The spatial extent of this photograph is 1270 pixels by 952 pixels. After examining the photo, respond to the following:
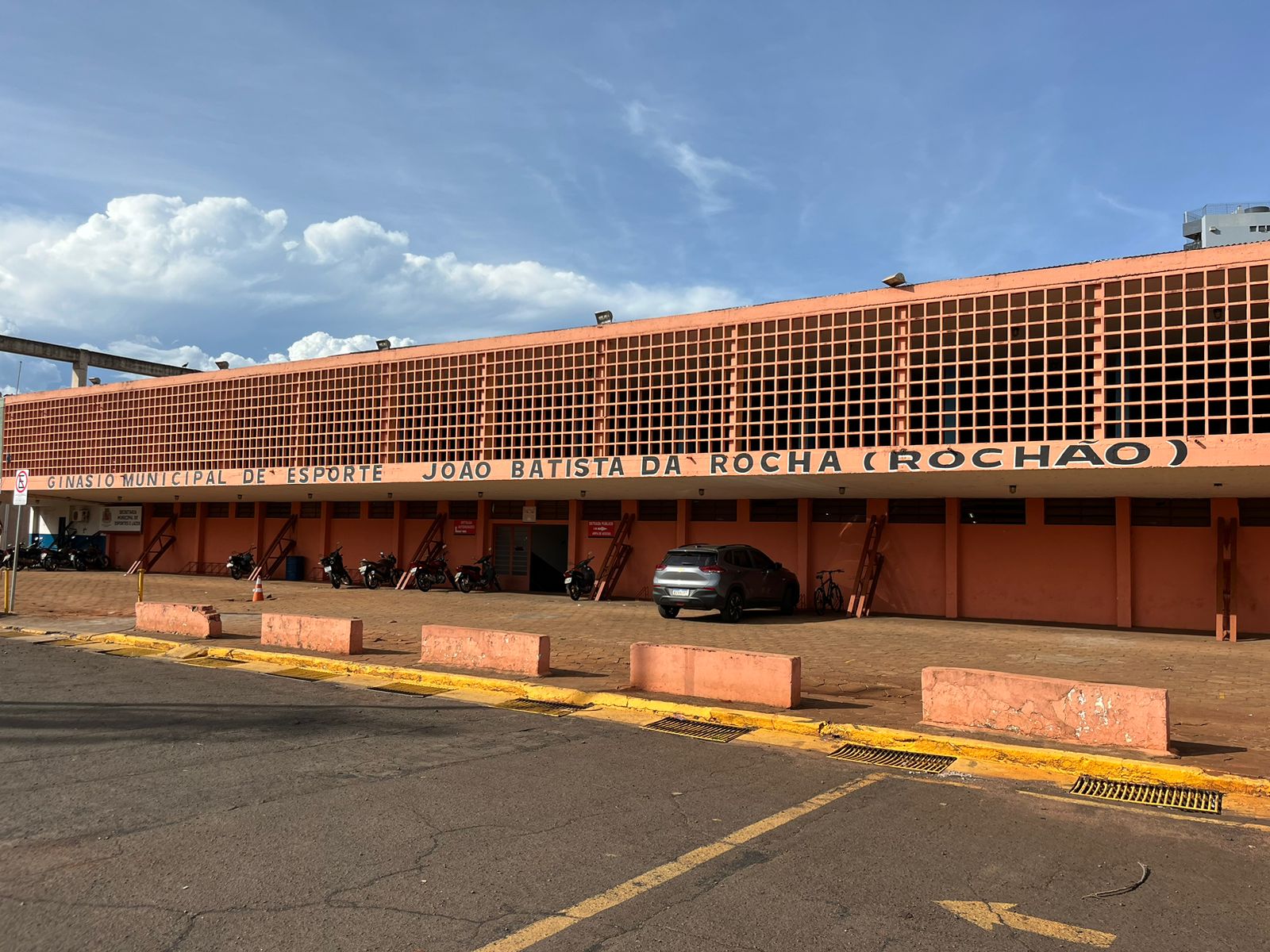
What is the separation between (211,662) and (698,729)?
807 centimetres

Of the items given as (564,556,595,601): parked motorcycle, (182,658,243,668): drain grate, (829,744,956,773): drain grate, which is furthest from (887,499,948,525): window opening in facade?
(182,658,243,668): drain grate

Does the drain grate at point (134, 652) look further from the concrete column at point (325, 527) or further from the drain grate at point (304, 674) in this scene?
the concrete column at point (325, 527)

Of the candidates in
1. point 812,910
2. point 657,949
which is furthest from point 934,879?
point 657,949

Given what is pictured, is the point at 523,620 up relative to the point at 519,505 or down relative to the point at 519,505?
down

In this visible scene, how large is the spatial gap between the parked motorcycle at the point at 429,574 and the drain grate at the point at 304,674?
46.4ft

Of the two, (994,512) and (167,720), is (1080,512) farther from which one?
(167,720)

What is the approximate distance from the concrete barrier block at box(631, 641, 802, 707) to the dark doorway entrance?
16499 millimetres

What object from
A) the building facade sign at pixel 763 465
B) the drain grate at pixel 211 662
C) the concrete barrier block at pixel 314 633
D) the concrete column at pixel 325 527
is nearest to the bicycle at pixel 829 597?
the building facade sign at pixel 763 465

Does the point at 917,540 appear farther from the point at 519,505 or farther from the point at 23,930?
the point at 23,930

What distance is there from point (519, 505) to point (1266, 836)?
74.4 feet

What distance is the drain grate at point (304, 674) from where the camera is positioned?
1202cm

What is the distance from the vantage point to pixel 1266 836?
229 inches

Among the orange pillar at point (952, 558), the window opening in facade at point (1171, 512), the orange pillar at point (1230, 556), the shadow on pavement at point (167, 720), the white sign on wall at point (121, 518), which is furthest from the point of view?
the white sign on wall at point (121, 518)

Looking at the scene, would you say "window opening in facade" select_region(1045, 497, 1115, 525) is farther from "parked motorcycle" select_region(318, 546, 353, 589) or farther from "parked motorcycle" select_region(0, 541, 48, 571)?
"parked motorcycle" select_region(0, 541, 48, 571)
